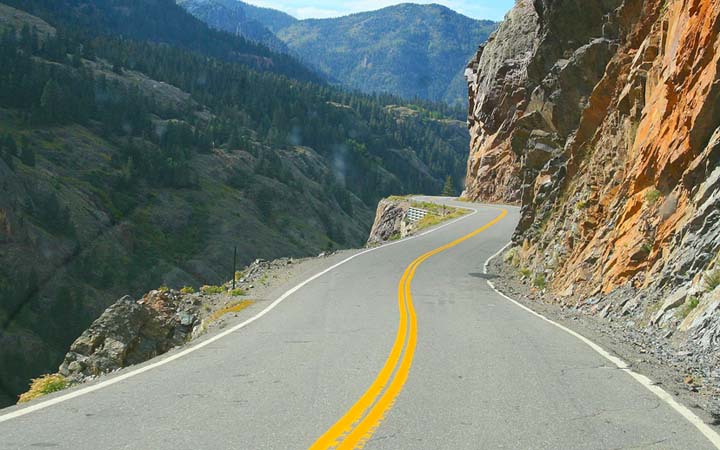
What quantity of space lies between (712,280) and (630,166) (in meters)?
7.30

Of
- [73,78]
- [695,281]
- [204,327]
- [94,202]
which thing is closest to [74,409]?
[204,327]

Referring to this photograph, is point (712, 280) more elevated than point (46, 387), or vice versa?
point (712, 280)

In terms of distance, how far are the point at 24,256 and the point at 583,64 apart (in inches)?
2161

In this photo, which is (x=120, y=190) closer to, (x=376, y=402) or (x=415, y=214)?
(x=415, y=214)

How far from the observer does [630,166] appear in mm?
17656

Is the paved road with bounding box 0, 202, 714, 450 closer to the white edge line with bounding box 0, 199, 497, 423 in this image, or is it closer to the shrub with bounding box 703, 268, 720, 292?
the white edge line with bounding box 0, 199, 497, 423

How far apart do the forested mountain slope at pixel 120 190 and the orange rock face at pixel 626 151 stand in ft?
121

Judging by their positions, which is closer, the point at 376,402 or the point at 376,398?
the point at 376,402

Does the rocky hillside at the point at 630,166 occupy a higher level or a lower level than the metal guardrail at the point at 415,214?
higher

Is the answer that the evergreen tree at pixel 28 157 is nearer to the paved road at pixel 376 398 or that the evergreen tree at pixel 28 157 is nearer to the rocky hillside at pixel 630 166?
the rocky hillside at pixel 630 166

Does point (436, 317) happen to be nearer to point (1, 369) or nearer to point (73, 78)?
point (1, 369)

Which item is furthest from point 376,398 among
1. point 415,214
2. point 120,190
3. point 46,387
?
point 120,190

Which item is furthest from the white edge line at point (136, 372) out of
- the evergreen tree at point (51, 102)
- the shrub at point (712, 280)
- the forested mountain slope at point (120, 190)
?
the evergreen tree at point (51, 102)

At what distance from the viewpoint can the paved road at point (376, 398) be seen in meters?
5.48
